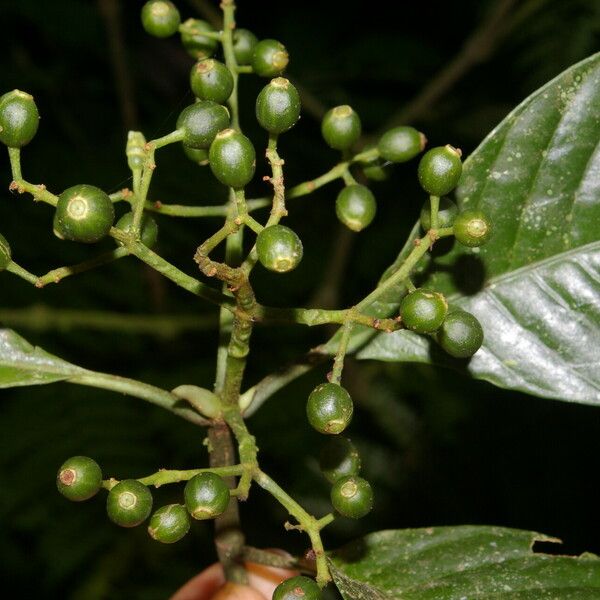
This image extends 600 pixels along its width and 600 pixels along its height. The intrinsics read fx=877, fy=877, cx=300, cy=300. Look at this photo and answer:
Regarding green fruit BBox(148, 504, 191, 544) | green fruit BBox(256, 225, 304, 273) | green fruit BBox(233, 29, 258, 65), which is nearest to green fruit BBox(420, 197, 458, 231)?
green fruit BBox(256, 225, 304, 273)

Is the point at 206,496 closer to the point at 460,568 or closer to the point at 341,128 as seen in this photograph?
the point at 460,568

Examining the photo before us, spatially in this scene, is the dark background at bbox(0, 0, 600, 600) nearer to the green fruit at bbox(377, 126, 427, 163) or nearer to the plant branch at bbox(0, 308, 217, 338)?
the plant branch at bbox(0, 308, 217, 338)

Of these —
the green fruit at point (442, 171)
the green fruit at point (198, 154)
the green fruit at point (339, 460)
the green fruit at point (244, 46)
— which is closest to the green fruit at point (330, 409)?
the green fruit at point (339, 460)

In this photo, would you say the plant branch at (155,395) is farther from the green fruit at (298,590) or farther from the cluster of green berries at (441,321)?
the cluster of green berries at (441,321)

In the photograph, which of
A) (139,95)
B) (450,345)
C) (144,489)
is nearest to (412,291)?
(450,345)

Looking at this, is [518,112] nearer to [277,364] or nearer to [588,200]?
[588,200]

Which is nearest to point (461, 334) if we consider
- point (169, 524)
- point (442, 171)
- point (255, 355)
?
point (442, 171)
